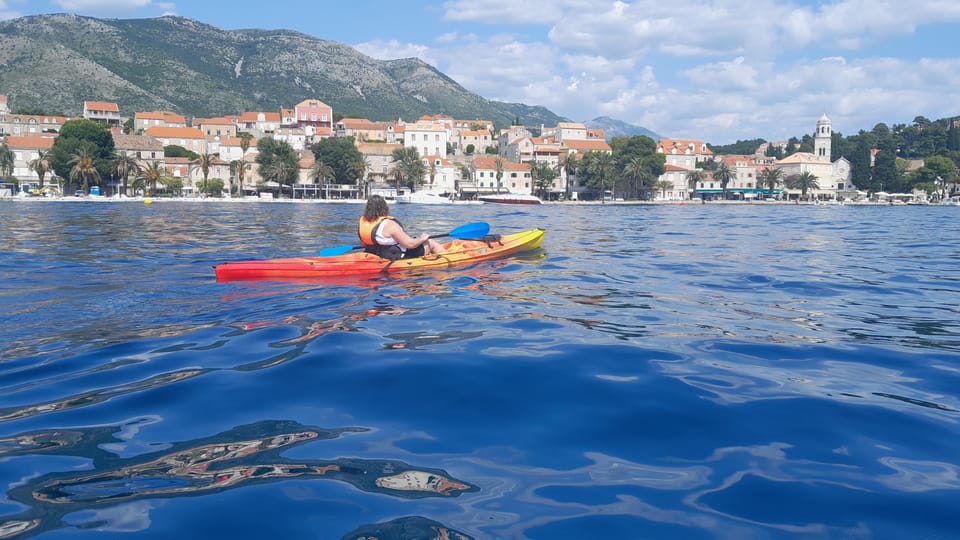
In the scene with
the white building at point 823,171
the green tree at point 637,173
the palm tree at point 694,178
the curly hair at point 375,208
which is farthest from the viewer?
the white building at point 823,171

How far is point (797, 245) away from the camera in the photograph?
59.9 feet

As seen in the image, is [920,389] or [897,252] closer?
[920,389]

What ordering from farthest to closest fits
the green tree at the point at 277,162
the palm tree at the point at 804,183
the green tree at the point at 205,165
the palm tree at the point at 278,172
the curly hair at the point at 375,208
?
1. the palm tree at the point at 804,183
2. the green tree at the point at 277,162
3. the palm tree at the point at 278,172
4. the green tree at the point at 205,165
5. the curly hair at the point at 375,208

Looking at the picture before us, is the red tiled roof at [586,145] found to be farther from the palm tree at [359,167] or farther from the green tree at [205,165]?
the green tree at [205,165]

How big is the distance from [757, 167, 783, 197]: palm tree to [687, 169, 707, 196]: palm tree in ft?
37.6

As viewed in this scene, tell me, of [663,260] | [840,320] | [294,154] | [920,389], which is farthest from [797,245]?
[294,154]

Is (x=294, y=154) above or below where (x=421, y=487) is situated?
above

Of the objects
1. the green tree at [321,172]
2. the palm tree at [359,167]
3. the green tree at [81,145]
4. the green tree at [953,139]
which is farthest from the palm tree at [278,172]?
the green tree at [953,139]

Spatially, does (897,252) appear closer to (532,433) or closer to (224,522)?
(532,433)

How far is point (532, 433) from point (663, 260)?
10711 millimetres

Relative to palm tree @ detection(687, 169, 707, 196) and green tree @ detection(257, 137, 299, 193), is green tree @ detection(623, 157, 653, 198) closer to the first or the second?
palm tree @ detection(687, 169, 707, 196)

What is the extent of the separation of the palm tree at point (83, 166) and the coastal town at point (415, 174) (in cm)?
150

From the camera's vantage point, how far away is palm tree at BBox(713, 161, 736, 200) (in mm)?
117062

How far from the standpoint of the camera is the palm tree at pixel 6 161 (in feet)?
287
